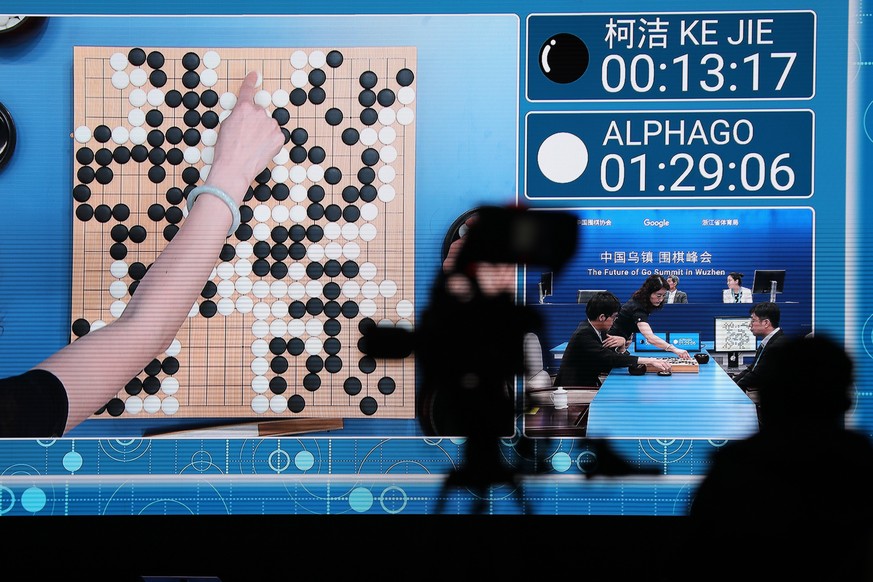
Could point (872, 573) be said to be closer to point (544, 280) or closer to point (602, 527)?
point (602, 527)

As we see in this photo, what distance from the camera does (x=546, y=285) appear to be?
6.43 feet

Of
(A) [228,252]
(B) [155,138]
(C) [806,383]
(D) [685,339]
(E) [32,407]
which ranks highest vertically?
(B) [155,138]

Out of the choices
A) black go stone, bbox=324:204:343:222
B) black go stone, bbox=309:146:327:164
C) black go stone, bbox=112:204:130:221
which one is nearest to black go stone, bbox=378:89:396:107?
black go stone, bbox=309:146:327:164

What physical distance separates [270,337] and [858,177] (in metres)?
1.72

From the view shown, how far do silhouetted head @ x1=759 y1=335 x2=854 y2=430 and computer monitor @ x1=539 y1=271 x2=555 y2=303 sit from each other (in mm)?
627

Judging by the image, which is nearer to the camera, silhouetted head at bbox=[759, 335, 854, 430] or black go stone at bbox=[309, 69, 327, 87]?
silhouetted head at bbox=[759, 335, 854, 430]

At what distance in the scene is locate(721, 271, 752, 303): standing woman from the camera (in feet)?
6.35

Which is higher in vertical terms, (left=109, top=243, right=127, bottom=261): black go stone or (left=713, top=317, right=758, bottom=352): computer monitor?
(left=109, top=243, right=127, bottom=261): black go stone

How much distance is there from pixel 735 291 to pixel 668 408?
0.38 m

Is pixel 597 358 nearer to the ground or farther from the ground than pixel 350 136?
nearer to the ground

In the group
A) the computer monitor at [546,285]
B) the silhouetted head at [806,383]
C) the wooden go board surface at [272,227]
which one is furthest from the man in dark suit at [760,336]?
the wooden go board surface at [272,227]

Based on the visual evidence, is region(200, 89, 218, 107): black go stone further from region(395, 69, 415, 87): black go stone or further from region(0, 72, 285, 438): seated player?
region(395, 69, 415, 87): black go stone

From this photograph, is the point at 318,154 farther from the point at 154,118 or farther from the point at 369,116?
the point at 154,118

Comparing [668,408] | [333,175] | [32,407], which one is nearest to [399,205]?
[333,175]
